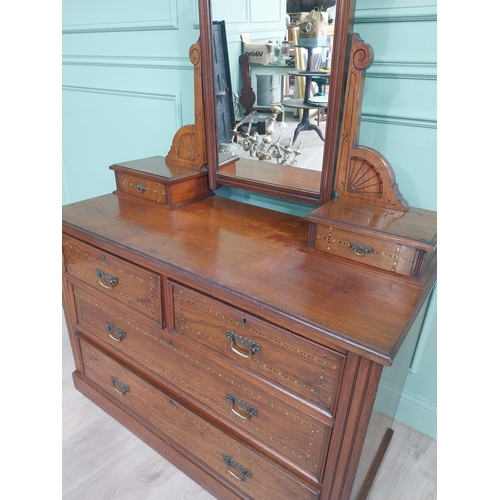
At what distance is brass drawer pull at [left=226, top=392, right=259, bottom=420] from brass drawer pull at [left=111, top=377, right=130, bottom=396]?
1.74ft

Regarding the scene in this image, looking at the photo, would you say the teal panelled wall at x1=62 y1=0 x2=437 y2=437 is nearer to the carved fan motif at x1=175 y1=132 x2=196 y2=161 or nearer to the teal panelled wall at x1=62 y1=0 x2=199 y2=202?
the teal panelled wall at x1=62 y1=0 x2=199 y2=202

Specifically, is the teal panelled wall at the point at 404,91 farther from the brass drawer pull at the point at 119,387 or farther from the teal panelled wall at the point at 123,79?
the brass drawer pull at the point at 119,387

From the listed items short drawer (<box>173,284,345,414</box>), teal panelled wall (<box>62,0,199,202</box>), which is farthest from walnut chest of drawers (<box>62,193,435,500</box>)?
teal panelled wall (<box>62,0,199,202</box>)

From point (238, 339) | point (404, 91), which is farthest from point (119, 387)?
point (404, 91)

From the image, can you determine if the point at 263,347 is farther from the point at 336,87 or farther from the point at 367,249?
the point at 336,87

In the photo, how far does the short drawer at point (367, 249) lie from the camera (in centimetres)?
98

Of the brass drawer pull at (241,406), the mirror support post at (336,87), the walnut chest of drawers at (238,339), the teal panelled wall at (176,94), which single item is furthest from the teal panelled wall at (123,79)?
the brass drawer pull at (241,406)

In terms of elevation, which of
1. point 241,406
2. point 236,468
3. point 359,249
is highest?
point 359,249

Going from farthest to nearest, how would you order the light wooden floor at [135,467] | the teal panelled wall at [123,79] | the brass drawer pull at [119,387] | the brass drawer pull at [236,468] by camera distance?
the teal panelled wall at [123,79]
the brass drawer pull at [119,387]
the light wooden floor at [135,467]
the brass drawer pull at [236,468]

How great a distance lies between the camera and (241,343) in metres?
1.01

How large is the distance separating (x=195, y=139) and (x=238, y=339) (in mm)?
818

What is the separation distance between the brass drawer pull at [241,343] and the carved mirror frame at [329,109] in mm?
523

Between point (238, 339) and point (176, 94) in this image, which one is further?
point (176, 94)

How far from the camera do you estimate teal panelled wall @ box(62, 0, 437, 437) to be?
111cm
